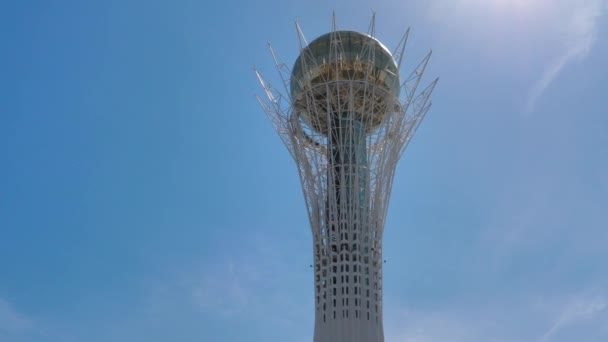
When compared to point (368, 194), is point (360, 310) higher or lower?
lower

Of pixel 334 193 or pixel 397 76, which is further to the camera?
pixel 397 76

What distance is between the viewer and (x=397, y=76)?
90.2m

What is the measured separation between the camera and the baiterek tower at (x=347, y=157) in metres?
78.2

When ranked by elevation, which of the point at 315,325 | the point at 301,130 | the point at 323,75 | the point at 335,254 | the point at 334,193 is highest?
the point at 323,75

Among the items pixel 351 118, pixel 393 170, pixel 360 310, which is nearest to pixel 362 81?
pixel 351 118

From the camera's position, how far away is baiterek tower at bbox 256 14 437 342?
78.2 m

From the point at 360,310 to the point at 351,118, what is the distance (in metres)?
23.2

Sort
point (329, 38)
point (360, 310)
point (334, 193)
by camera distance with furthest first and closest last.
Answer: point (329, 38) → point (334, 193) → point (360, 310)

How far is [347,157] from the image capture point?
86.8 m

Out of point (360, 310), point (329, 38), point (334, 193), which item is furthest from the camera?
point (329, 38)

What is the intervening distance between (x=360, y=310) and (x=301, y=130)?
2338cm

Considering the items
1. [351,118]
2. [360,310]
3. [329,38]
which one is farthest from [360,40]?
[360,310]

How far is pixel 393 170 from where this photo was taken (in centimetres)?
8444

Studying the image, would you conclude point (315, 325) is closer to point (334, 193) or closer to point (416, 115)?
point (334, 193)
